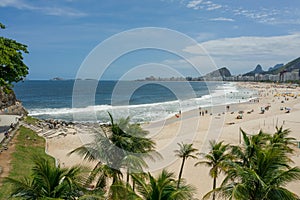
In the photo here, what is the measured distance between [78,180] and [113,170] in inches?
76.9

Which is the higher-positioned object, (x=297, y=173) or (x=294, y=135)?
(x=297, y=173)

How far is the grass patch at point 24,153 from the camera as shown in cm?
1608

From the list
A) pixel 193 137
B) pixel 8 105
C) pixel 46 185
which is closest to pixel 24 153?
pixel 46 185

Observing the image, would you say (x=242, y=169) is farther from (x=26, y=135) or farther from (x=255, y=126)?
(x=255, y=126)

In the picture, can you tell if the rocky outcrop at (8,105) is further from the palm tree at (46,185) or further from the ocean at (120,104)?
the palm tree at (46,185)

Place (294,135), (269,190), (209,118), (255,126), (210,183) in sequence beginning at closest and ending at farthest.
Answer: (269,190) → (210,183) → (294,135) → (255,126) → (209,118)

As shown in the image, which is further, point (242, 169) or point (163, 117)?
point (163, 117)

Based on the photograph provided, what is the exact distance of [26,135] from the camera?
1047 inches

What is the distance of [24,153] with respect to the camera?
836 inches

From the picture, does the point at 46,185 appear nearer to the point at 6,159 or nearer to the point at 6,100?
the point at 6,159

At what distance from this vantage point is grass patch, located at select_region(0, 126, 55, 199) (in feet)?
52.8

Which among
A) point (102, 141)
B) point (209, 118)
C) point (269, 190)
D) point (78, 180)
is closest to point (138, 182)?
point (78, 180)

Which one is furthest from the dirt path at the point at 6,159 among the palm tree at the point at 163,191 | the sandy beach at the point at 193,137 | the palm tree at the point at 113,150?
the palm tree at the point at 163,191

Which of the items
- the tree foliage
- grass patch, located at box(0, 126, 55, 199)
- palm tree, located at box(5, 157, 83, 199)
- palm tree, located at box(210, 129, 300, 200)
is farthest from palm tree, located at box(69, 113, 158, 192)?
the tree foliage
